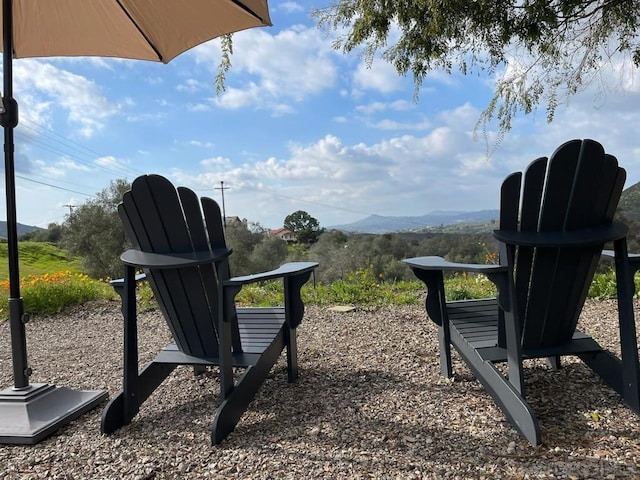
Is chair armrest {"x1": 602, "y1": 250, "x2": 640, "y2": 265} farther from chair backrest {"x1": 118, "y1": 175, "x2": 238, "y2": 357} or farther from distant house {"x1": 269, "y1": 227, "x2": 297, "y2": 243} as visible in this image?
distant house {"x1": 269, "y1": 227, "x2": 297, "y2": 243}

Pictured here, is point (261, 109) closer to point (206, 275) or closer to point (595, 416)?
point (206, 275)

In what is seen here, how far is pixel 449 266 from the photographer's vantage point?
207cm

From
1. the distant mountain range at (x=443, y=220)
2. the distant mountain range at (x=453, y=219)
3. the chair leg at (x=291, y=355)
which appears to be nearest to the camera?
the chair leg at (x=291, y=355)

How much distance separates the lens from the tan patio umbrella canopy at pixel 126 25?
274 centimetres

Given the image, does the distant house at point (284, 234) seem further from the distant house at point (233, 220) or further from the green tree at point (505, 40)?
the green tree at point (505, 40)

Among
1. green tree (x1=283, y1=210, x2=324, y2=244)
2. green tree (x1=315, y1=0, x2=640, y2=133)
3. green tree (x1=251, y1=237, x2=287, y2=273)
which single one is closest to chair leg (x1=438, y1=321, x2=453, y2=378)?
green tree (x1=315, y1=0, x2=640, y2=133)

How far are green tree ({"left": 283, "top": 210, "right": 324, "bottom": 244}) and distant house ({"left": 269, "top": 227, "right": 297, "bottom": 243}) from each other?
0.12 meters

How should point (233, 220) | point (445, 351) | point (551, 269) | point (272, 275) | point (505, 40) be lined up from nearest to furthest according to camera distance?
point (551, 269), point (272, 275), point (445, 351), point (505, 40), point (233, 220)

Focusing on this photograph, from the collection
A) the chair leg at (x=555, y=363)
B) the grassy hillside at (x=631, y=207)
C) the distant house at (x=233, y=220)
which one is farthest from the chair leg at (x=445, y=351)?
the distant house at (x=233, y=220)

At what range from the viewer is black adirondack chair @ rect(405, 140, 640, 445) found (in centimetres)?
193

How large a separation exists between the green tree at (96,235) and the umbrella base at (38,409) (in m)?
14.6

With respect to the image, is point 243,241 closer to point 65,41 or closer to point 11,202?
point 65,41

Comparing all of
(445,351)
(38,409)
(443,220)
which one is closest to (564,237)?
(445,351)

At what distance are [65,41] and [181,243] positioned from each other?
205 cm
